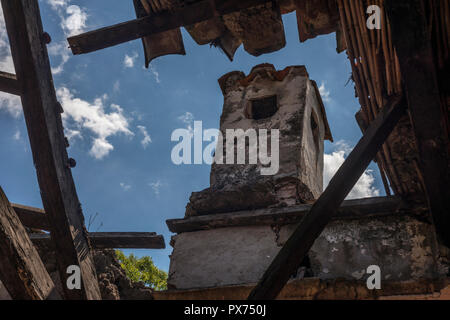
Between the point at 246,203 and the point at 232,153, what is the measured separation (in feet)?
3.86

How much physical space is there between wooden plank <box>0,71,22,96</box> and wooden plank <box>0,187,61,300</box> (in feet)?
2.13

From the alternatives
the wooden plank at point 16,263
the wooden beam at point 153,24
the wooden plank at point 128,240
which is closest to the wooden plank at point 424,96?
the wooden beam at point 153,24

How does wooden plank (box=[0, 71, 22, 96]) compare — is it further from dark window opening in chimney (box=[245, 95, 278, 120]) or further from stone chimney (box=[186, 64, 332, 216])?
dark window opening in chimney (box=[245, 95, 278, 120])

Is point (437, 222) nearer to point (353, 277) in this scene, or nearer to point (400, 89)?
point (400, 89)

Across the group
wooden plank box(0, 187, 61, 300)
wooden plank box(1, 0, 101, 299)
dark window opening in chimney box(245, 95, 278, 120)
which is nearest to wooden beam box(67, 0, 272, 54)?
wooden plank box(1, 0, 101, 299)

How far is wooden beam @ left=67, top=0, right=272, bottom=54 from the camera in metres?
3.04

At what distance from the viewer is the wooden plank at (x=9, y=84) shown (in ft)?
8.50

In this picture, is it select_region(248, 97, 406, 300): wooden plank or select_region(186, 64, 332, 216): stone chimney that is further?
select_region(186, 64, 332, 216): stone chimney

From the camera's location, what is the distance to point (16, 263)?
2301 millimetres

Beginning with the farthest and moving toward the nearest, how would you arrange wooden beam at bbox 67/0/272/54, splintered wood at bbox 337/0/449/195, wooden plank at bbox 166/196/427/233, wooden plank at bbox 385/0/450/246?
wooden plank at bbox 166/196/427/233 < wooden beam at bbox 67/0/272/54 < splintered wood at bbox 337/0/449/195 < wooden plank at bbox 385/0/450/246

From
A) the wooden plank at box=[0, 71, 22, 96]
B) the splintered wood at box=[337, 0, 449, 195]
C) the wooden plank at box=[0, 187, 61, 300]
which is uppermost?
the splintered wood at box=[337, 0, 449, 195]

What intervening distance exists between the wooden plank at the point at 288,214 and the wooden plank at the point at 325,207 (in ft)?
5.66

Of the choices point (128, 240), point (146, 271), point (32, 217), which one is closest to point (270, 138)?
point (128, 240)
